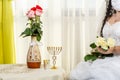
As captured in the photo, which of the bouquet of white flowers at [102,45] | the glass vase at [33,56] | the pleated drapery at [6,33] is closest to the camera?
the bouquet of white flowers at [102,45]

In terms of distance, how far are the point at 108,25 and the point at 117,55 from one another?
303 mm

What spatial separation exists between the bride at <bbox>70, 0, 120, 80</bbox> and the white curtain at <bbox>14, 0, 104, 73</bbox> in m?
0.90

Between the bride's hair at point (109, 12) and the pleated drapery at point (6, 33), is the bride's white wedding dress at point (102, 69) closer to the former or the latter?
the bride's hair at point (109, 12)

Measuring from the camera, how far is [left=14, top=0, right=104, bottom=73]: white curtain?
3.45 m

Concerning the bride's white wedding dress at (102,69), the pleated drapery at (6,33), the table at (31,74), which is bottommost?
the table at (31,74)

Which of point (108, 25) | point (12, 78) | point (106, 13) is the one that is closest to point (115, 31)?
point (108, 25)

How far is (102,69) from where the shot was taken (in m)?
1.95

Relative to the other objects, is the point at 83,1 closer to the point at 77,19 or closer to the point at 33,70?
the point at 77,19

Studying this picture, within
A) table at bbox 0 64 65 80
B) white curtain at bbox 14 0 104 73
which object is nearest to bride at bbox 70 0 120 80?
table at bbox 0 64 65 80

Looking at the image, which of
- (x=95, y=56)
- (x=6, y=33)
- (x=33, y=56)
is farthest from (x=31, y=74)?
(x=6, y=33)

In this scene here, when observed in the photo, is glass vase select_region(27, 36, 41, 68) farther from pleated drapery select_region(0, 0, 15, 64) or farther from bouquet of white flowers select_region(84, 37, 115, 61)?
pleated drapery select_region(0, 0, 15, 64)

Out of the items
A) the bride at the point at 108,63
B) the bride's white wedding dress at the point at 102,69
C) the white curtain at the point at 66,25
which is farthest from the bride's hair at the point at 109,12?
the white curtain at the point at 66,25

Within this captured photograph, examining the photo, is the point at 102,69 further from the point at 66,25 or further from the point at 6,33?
the point at 6,33

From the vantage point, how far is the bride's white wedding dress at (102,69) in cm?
189
